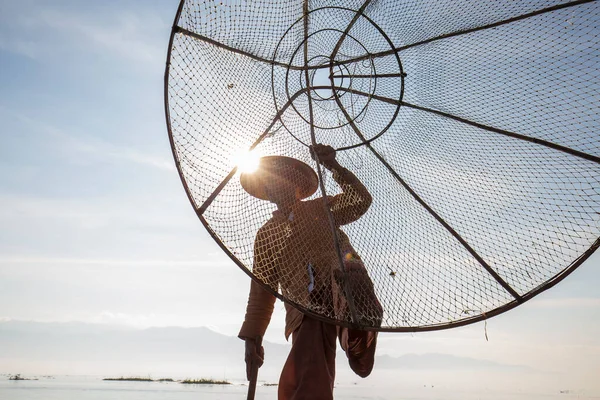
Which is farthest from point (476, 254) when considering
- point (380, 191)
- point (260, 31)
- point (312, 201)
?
point (260, 31)

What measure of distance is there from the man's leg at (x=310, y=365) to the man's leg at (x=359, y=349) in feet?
0.41

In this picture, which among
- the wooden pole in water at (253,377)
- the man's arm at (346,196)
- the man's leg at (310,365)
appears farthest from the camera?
the man's arm at (346,196)

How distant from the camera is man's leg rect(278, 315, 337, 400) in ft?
6.84

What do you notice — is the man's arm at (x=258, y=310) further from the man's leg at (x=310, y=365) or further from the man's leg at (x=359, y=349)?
the man's leg at (x=359, y=349)

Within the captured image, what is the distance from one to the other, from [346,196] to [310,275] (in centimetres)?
55

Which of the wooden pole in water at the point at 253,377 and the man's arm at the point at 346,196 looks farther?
the man's arm at the point at 346,196

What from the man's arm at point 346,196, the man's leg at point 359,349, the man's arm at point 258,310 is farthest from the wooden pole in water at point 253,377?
the man's arm at point 346,196

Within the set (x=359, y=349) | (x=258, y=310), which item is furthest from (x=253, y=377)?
(x=359, y=349)

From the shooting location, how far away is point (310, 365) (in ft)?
7.13

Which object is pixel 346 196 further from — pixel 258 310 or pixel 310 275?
pixel 258 310

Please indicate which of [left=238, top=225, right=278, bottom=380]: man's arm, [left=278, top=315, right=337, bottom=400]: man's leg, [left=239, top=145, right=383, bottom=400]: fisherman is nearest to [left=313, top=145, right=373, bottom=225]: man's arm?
[left=239, top=145, right=383, bottom=400]: fisherman

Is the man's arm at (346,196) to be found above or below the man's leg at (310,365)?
above

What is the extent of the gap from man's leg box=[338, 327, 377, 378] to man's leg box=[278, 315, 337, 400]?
124 mm

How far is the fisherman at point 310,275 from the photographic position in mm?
2115
